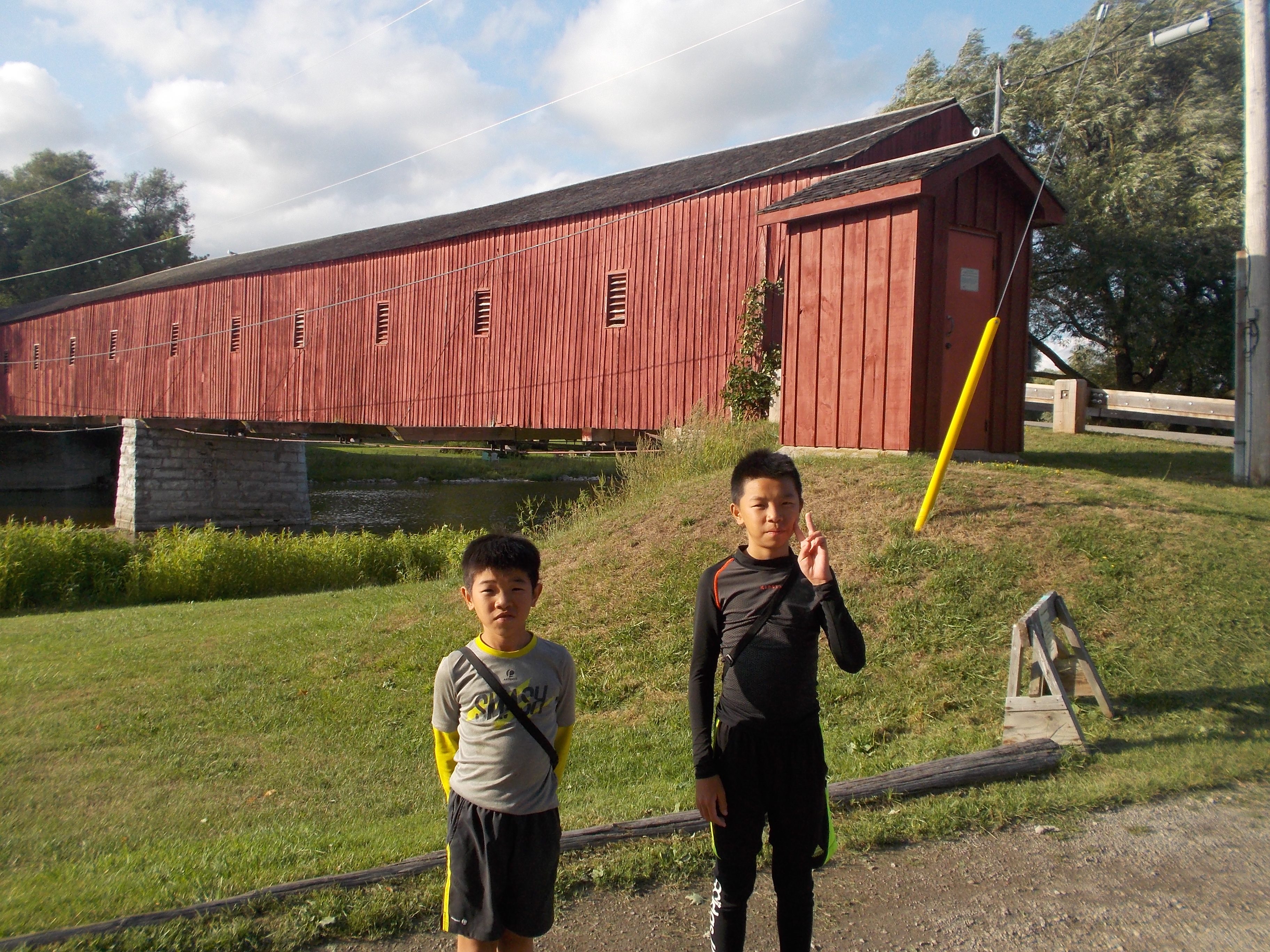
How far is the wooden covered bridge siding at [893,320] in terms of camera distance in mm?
9188

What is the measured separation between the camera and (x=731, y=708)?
2.54 meters

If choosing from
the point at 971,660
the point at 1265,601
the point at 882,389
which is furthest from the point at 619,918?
the point at 882,389

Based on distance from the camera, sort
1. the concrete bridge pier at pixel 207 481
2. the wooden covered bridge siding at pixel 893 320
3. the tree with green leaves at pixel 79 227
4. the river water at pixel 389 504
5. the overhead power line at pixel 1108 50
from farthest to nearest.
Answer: the tree with green leaves at pixel 79 227 → the river water at pixel 389 504 → the concrete bridge pier at pixel 207 481 → the overhead power line at pixel 1108 50 → the wooden covered bridge siding at pixel 893 320

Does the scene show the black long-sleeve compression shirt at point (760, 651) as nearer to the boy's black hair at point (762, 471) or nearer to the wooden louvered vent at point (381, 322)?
the boy's black hair at point (762, 471)

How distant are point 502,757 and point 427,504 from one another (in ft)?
92.7

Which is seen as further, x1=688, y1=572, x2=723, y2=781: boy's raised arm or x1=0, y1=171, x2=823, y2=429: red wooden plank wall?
x1=0, y1=171, x2=823, y2=429: red wooden plank wall

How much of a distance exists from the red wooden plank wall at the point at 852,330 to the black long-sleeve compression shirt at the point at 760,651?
690 cm

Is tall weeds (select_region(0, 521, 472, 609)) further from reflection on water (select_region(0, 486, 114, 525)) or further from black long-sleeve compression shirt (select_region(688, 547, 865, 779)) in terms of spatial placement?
reflection on water (select_region(0, 486, 114, 525))

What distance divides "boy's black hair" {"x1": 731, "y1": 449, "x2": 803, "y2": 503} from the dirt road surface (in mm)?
1437

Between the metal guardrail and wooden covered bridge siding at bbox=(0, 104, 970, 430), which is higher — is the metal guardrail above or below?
below

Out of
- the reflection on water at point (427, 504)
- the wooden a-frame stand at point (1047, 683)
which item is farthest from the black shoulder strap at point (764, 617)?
the reflection on water at point (427, 504)

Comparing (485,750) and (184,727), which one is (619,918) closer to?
(485,750)

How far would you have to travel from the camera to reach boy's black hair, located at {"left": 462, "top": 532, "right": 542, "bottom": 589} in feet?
8.14

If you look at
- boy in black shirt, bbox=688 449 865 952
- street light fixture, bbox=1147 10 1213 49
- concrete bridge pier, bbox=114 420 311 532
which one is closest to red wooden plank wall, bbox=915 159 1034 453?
→ street light fixture, bbox=1147 10 1213 49
